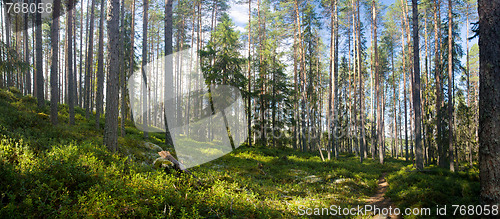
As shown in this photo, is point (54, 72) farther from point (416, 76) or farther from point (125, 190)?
point (416, 76)

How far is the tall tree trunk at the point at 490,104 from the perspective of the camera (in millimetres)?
4820

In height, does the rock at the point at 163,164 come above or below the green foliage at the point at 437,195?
above

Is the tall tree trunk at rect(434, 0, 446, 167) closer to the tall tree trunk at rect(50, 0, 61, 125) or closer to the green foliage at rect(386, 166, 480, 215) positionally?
the green foliage at rect(386, 166, 480, 215)

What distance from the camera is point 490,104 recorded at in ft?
16.1

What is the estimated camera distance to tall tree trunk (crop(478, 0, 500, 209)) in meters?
4.82

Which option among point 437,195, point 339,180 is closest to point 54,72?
point 339,180

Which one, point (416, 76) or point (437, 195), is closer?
point (437, 195)

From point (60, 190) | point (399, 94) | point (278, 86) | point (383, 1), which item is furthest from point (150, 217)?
point (399, 94)

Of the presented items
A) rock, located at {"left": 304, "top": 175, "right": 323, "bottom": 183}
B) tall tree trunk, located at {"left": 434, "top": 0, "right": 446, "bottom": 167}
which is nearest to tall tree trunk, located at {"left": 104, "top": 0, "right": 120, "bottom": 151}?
rock, located at {"left": 304, "top": 175, "right": 323, "bottom": 183}

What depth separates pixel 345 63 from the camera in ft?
98.6

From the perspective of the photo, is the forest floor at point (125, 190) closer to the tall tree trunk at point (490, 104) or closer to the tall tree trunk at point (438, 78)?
the tall tree trunk at point (490, 104)

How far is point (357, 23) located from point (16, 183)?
79.1 feet

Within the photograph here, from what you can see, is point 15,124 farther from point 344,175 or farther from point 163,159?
point 344,175

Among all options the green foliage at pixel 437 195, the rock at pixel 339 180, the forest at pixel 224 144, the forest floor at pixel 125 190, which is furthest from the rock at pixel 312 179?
the green foliage at pixel 437 195
